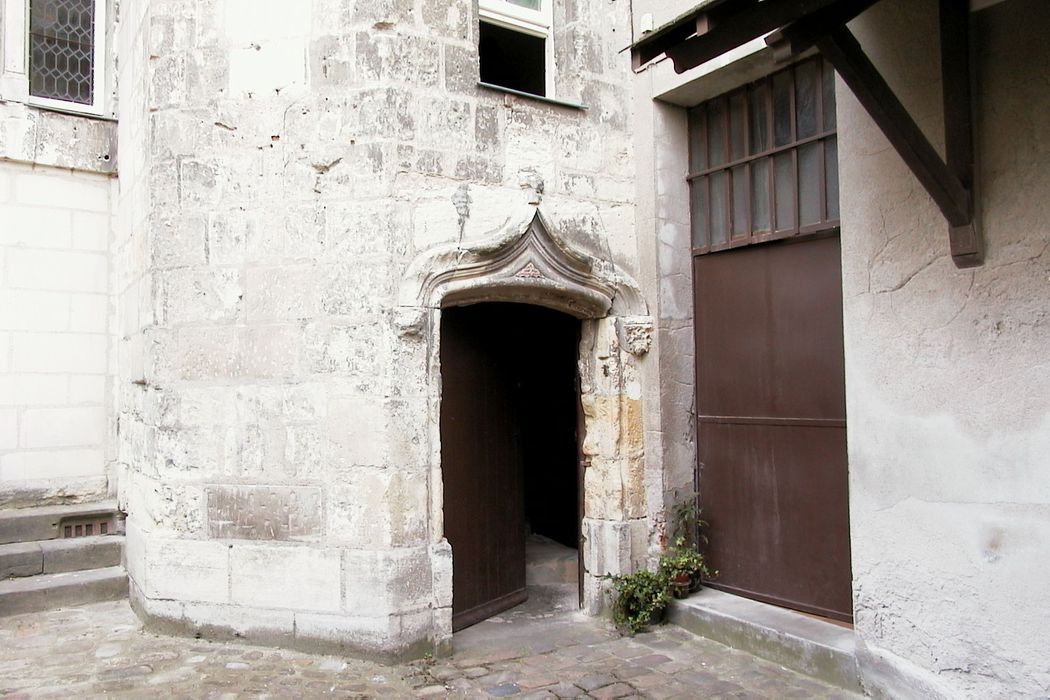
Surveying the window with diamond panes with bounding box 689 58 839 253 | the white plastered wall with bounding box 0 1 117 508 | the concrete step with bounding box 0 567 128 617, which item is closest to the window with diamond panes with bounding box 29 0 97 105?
the white plastered wall with bounding box 0 1 117 508

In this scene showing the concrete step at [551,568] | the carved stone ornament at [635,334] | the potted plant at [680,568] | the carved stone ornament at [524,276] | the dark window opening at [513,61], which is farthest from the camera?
the concrete step at [551,568]

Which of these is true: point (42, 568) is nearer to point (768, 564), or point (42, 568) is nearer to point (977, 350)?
point (768, 564)

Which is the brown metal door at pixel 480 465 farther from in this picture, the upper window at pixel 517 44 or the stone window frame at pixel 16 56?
the stone window frame at pixel 16 56

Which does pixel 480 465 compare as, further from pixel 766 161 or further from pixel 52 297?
pixel 52 297

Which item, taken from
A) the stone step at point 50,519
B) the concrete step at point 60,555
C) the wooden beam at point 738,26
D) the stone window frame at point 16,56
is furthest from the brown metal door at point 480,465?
the stone window frame at point 16,56

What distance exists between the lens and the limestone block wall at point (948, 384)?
3.22 metres

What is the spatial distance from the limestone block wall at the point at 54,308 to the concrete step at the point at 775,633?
14.3ft

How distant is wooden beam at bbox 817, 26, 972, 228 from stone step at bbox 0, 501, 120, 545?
18.0ft

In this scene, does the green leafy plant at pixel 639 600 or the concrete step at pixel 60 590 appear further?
the concrete step at pixel 60 590

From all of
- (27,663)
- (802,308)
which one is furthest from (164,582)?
(802,308)

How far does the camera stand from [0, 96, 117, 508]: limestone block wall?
223 inches

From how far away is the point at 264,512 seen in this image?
15.2ft

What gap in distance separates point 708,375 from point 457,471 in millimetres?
1771

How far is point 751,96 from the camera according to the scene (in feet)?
16.6
